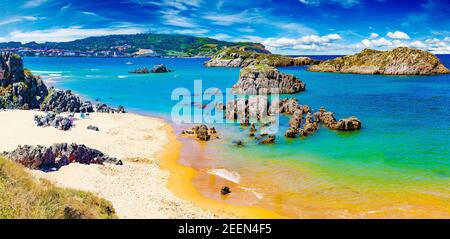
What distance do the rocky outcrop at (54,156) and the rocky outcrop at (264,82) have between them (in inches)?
2104

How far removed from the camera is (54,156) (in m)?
26.5

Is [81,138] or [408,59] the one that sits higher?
[408,59]

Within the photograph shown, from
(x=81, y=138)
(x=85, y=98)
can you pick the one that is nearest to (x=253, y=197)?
(x=81, y=138)

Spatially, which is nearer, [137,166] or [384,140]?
[137,166]

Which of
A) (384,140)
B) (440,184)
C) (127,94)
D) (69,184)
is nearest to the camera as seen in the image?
(69,184)

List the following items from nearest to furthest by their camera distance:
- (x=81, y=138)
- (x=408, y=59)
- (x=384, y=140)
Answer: (x=81, y=138) → (x=384, y=140) → (x=408, y=59)

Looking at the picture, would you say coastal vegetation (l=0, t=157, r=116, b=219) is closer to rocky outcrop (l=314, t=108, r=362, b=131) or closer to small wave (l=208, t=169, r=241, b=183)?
small wave (l=208, t=169, r=241, b=183)

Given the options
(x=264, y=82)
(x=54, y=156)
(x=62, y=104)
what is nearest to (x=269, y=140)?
Result: (x=54, y=156)

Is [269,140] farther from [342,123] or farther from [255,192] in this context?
[255,192]

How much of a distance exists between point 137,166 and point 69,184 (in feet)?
20.4

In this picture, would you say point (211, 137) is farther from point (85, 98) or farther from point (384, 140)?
point (85, 98)

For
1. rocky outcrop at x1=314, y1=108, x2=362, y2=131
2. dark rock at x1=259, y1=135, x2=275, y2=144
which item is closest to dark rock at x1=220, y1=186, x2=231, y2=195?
dark rock at x1=259, y1=135, x2=275, y2=144
